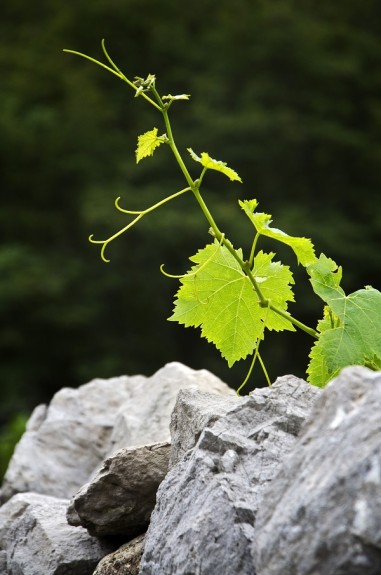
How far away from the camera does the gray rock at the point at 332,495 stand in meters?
1.35

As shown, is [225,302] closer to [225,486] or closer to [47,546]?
[225,486]

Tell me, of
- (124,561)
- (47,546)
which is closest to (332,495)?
(124,561)

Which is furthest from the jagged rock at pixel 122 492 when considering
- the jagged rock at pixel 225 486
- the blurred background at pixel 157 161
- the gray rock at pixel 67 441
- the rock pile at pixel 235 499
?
the blurred background at pixel 157 161

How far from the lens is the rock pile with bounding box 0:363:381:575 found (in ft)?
4.60

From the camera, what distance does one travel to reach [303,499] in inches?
57.2

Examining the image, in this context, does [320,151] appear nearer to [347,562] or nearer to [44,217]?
[44,217]

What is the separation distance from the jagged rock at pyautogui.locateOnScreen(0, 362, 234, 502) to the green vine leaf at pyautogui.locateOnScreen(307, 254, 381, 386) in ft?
4.82

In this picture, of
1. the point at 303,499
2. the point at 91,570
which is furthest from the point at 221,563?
the point at 91,570

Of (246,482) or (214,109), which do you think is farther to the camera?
(214,109)

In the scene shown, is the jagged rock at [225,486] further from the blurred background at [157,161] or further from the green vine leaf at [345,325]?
the blurred background at [157,161]

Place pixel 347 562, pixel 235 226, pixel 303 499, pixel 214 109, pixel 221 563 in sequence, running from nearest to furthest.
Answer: pixel 347 562, pixel 303 499, pixel 221 563, pixel 235 226, pixel 214 109

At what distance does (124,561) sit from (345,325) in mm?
792

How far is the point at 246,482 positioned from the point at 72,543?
0.84 meters

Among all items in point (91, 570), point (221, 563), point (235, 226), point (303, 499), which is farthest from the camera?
Answer: point (235, 226)
